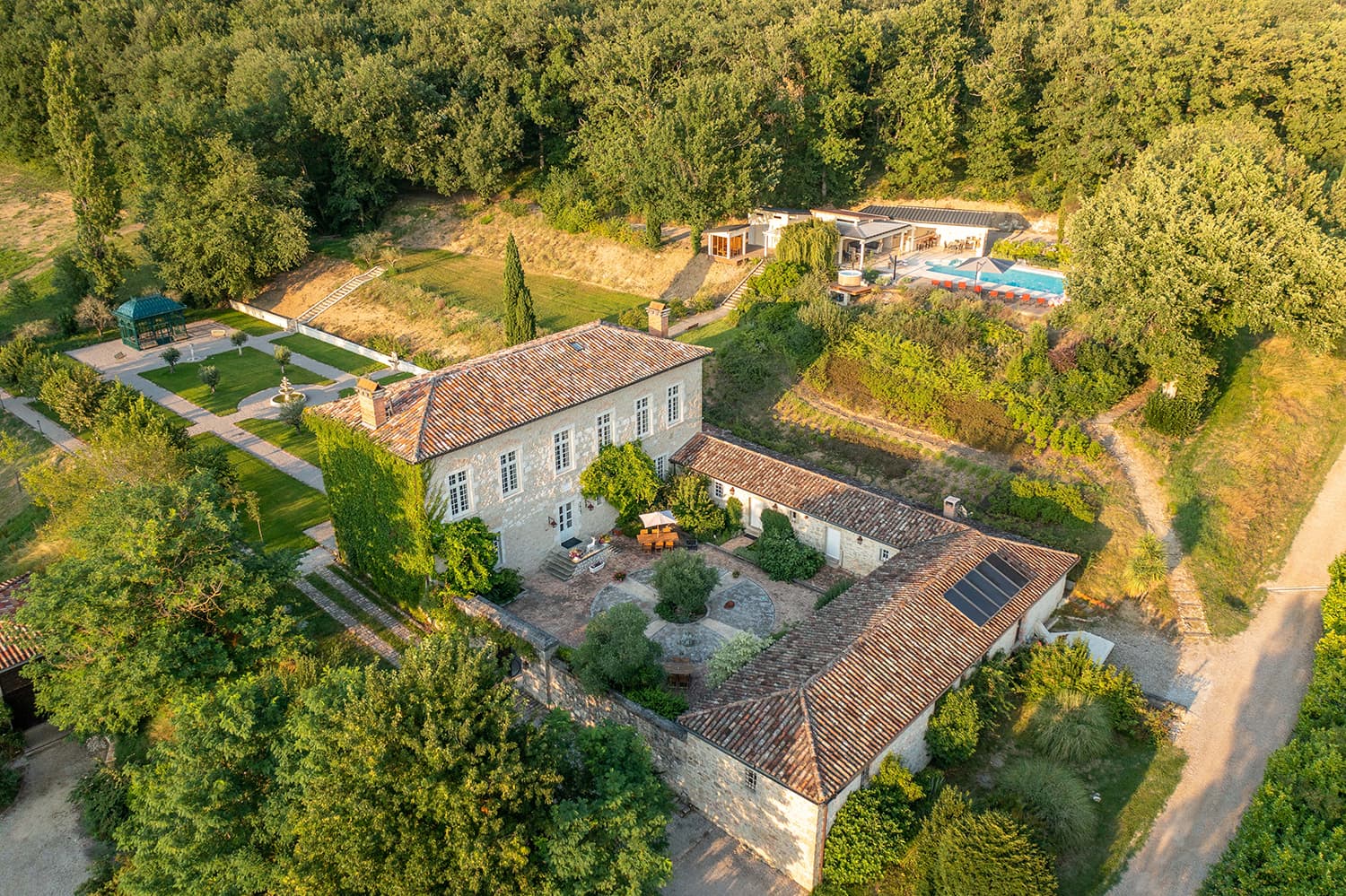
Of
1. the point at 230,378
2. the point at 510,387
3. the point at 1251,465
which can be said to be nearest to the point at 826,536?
the point at 510,387

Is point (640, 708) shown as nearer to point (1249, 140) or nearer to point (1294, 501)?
point (1294, 501)

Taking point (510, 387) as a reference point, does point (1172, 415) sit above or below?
below

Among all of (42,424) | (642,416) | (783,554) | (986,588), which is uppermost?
(642,416)

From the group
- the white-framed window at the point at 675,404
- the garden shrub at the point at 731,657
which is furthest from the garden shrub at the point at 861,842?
the white-framed window at the point at 675,404

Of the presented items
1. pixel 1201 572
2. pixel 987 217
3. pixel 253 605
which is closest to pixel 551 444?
pixel 253 605

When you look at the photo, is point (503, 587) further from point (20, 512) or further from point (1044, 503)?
point (20, 512)

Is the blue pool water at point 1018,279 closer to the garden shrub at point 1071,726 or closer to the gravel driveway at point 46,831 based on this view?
the garden shrub at point 1071,726

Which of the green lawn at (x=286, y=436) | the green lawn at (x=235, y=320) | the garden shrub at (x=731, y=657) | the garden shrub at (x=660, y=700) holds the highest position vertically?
the garden shrub at (x=731, y=657)
